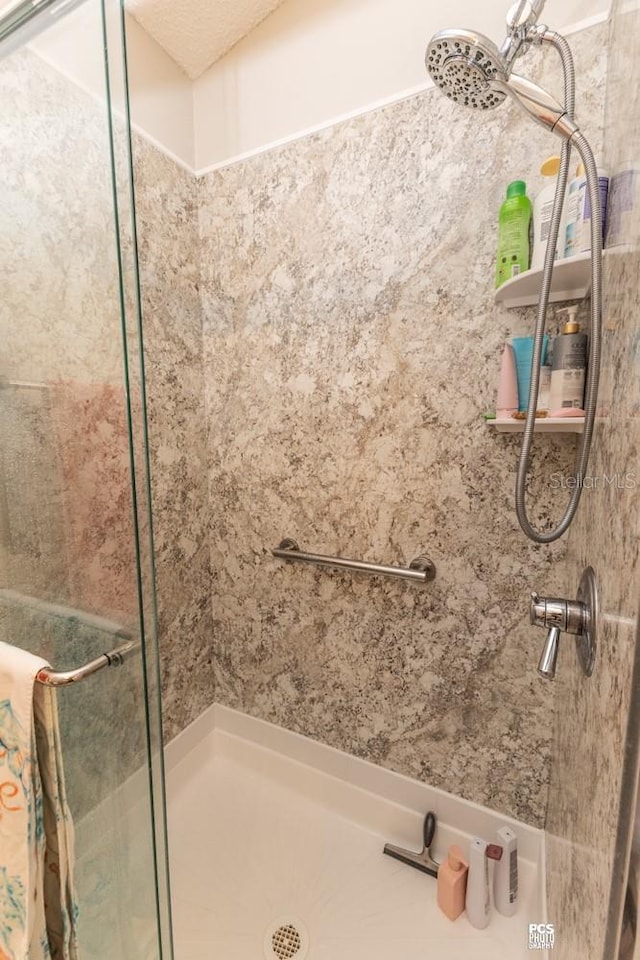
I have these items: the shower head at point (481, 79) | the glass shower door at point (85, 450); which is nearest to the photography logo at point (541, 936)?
the glass shower door at point (85, 450)

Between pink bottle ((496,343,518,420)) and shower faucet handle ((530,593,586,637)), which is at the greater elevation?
pink bottle ((496,343,518,420))

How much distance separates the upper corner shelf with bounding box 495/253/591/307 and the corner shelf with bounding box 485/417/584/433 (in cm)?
29

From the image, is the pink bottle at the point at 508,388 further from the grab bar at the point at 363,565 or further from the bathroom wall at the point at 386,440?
the grab bar at the point at 363,565

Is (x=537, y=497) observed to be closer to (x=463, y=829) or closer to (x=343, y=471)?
(x=343, y=471)

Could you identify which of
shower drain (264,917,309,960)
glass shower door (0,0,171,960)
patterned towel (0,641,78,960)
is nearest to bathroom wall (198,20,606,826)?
shower drain (264,917,309,960)

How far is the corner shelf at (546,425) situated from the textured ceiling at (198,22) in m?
1.38

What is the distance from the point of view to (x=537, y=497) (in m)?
1.07

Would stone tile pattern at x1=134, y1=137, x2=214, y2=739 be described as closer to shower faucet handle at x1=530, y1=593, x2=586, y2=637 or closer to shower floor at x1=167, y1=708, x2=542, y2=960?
shower floor at x1=167, y1=708, x2=542, y2=960

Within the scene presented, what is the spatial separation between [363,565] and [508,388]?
0.62 metres

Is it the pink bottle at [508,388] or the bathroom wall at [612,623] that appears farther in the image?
the pink bottle at [508,388]

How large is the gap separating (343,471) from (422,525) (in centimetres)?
29

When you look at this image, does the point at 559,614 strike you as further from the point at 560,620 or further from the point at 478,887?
the point at 478,887

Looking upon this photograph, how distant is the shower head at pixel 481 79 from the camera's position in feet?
2.32

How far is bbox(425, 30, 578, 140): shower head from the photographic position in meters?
0.71
